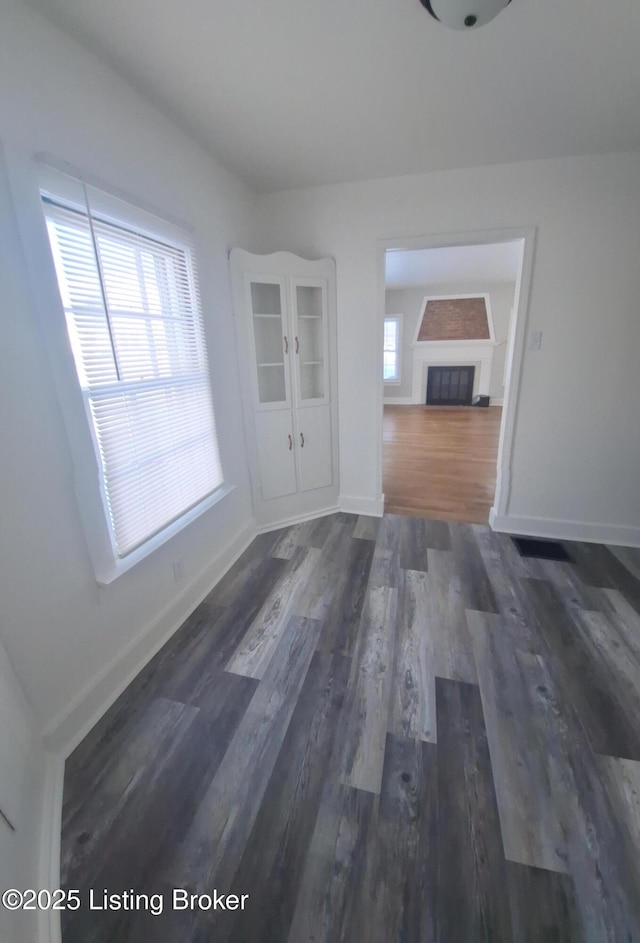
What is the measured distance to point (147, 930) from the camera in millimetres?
960

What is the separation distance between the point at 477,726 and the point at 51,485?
187 centimetres

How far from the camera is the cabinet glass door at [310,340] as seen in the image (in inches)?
111

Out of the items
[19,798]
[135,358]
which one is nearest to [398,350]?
[135,358]

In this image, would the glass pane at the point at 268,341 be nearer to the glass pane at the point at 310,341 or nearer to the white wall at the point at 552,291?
the glass pane at the point at 310,341

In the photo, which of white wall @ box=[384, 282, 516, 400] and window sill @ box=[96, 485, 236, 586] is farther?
white wall @ box=[384, 282, 516, 400]

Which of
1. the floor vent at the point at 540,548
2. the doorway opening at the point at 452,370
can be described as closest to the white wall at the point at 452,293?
the doorway opening at the point at 452,370

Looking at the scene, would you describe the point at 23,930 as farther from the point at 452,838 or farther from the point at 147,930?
the point at 452,838

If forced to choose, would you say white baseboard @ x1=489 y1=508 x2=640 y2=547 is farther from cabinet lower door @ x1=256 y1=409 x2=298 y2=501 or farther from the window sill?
the window sill

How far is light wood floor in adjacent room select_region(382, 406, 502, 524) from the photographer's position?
3389 mm

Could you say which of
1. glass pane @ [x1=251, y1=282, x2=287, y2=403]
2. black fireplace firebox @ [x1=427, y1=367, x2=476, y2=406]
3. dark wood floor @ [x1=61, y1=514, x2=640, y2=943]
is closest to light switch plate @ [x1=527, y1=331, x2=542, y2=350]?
dark wood floor @ [x1=61, y1=514, x2=640, y2=943]

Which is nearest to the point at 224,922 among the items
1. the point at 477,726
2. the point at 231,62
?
the point at 477,726

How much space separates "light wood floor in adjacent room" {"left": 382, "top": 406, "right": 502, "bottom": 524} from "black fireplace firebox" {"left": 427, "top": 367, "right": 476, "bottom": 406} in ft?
3.69

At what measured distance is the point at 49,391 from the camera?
1306 mm

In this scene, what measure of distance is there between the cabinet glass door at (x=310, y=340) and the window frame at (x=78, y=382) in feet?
3.87
